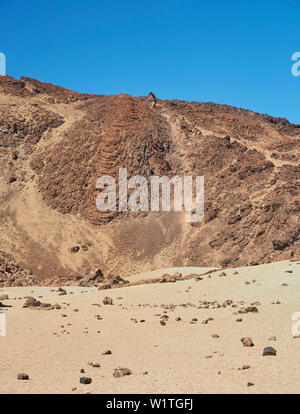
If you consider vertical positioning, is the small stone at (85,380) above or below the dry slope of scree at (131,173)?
below

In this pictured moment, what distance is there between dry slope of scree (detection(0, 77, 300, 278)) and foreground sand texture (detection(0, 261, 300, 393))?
11.0 meters

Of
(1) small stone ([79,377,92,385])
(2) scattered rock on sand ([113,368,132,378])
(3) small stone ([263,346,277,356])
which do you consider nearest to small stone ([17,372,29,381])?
(1) small stone ([79,377,92,385])

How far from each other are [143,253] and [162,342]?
92.2 feet

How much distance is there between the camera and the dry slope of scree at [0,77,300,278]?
3625cm

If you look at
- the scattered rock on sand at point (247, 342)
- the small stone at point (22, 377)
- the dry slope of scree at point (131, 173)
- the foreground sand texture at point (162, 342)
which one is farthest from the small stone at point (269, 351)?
the dry slope of scree at point (131, 173)

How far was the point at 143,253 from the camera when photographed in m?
37.3

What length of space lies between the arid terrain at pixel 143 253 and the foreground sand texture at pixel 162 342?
1.6 inches

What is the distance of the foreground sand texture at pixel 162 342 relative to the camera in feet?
21.4

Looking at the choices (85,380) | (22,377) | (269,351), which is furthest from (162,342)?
(22,377)

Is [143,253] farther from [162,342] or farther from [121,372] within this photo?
[121,372]

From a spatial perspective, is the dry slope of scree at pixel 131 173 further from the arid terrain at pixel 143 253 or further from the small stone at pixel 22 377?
the small stone at pixel 22 377

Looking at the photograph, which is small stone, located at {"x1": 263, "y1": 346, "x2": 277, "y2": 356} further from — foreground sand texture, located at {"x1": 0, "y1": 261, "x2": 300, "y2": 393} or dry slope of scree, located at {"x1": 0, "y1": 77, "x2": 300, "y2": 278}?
dry slope of scree, located at {"x1": 0, "y1": 77, "x2": 300, "y2": 278}

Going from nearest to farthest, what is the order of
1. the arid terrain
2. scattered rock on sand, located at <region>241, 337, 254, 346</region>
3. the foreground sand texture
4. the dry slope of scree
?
the foreground sand texture < the arid terrain < scattered rock on sand, located at <region>241, 337, 254, 346</region> < the dry slope of scree
